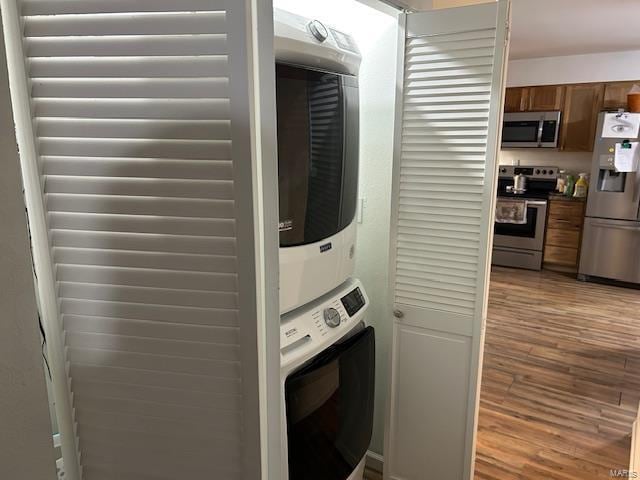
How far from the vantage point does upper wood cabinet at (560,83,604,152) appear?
17.0 ft

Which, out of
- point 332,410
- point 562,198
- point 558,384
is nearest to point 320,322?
point 332,410

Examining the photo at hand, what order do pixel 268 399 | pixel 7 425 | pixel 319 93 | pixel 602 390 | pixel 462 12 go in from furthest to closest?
pixel 602 390 → pixel 462 12 → pixel 319 93 → pixel 268 399 → pixel 7 425

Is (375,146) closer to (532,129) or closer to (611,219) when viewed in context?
(611,219)

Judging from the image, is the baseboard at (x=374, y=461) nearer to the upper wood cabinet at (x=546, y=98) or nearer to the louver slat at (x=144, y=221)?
the louver slat at (x=144, y=221)

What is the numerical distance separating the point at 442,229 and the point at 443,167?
0.73ft

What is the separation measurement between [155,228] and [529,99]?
584 cm

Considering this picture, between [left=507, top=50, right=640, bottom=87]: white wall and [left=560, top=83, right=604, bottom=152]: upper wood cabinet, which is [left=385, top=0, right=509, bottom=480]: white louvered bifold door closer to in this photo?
[left=560, top=83, right=604, bottom=152]: upper wood cabinet

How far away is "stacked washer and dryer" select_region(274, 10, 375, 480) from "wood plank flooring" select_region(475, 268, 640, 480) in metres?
1.08

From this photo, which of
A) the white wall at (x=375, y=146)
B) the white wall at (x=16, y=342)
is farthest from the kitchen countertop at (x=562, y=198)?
the white wall at (x=16, y=342)

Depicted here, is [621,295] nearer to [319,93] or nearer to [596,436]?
[596,436]

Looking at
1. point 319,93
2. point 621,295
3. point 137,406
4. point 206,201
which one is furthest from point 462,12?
point 621,295

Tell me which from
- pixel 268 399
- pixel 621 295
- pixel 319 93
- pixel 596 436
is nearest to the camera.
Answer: pixel 268 399

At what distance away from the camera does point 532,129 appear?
5.45 m

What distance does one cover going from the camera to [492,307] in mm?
4352
